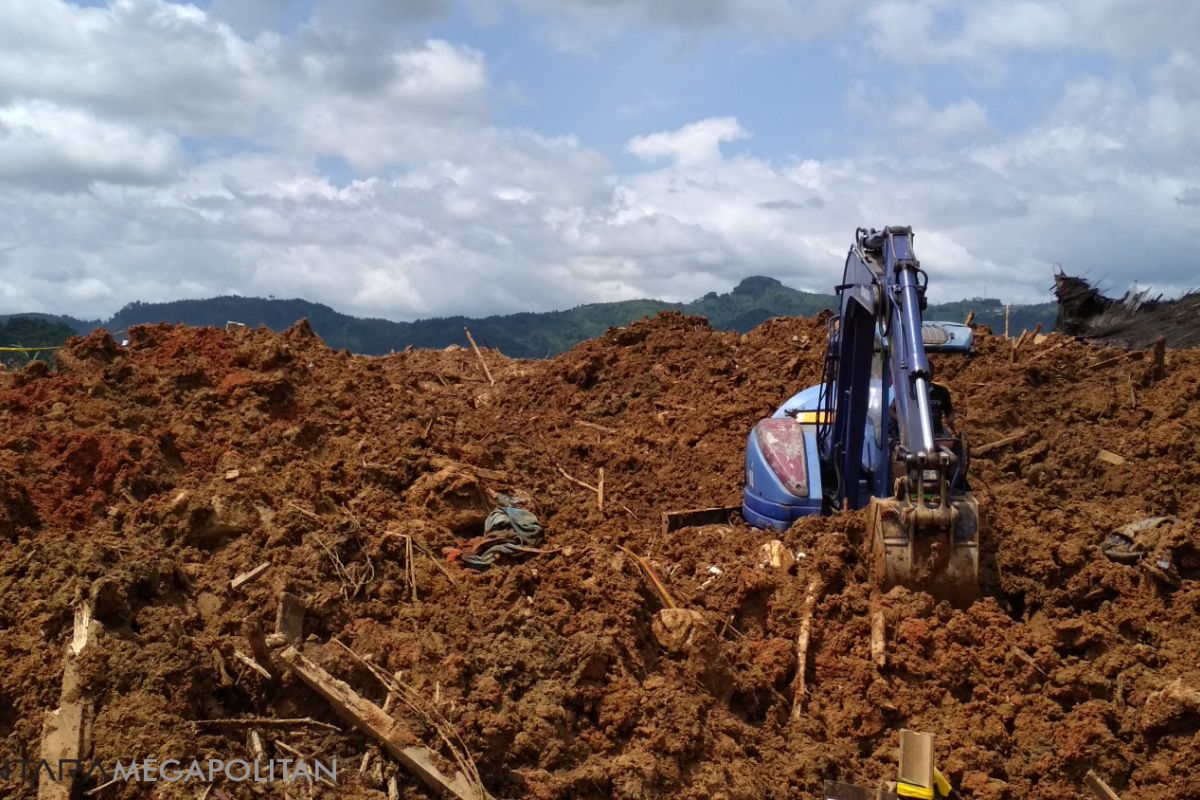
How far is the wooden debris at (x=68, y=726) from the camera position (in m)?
3.85

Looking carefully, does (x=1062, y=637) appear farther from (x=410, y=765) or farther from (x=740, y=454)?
(x=740, y=454)

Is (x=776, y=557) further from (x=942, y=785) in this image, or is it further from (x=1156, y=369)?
(x=1156, y=369)

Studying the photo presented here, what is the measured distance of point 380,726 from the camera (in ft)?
14.4

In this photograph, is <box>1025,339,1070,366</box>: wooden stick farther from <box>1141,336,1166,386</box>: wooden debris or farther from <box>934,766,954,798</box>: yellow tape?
<box>934,766,954,798</box>: yellow tape

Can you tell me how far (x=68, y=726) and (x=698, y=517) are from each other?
643cm

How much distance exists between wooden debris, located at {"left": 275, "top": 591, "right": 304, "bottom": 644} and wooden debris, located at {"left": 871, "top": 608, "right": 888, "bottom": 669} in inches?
138

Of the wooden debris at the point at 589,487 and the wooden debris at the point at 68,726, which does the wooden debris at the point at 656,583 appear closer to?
the wooden debris at the point at 589,487

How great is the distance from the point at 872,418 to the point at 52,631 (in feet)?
21.1

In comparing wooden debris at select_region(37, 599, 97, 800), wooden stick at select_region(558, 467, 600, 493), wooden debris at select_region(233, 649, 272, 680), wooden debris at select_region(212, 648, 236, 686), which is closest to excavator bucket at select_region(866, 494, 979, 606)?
wooden debris at select_region(233, 649, 272, 680)

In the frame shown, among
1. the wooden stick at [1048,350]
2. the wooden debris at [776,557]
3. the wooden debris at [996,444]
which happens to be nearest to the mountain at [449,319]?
the wooden stick at [1048,350]

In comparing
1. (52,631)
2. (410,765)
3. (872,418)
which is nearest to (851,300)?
(872,418)

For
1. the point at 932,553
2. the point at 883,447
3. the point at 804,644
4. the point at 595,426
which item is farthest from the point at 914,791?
the point at 595,426

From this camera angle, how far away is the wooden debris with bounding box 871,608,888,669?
18.6 feet

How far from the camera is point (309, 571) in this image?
5.89 metres
